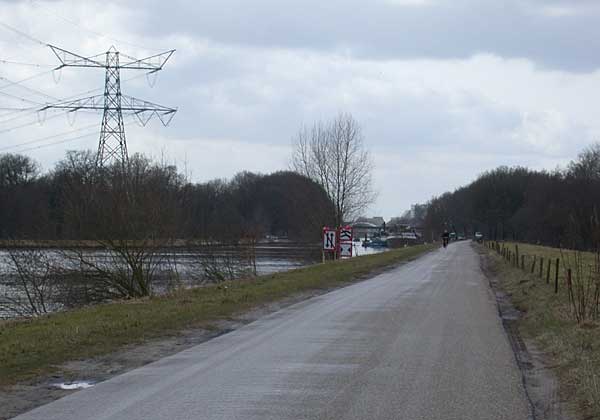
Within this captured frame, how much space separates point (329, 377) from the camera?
10.6 m

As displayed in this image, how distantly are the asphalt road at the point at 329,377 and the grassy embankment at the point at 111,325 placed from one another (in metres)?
1.45

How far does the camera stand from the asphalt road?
868 centimetres

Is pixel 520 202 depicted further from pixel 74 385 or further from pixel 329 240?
pixel 74 385

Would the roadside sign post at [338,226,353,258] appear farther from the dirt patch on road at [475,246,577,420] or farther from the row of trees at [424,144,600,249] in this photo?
the row of trees at [424,144,600,249]

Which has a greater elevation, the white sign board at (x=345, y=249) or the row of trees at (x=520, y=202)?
the row of trees at (x=520, y=202)

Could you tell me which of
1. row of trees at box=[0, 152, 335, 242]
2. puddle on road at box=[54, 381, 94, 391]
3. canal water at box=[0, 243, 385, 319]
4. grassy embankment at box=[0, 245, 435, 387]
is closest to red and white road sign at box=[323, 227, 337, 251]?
row of trees at box=[0, 152, 335, 242]

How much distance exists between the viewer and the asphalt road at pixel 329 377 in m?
8.68

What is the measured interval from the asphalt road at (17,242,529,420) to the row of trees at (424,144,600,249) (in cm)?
7772

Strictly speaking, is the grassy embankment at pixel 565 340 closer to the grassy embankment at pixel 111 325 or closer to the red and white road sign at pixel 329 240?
the grassy embankment at pixel 111 325

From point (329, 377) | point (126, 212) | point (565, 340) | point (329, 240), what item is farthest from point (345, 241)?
point (329, 377)

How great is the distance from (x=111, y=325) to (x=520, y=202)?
130m

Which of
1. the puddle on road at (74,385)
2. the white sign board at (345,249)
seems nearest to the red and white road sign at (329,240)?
the white sign board at (345,249)

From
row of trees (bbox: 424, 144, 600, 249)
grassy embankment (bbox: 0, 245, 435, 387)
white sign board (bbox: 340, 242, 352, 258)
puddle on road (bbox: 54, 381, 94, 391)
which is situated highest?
row of trees (bbox: 424, 144, 600, 249)

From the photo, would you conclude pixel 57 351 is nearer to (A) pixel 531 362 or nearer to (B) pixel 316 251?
(A) pixel 531 362
